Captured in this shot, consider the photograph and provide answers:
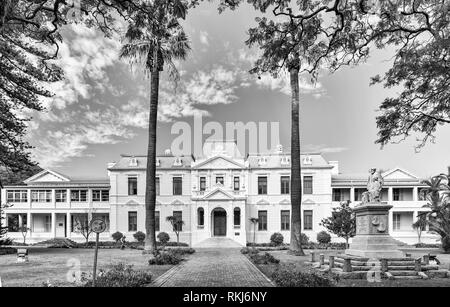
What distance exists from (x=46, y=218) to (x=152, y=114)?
96.0 feet

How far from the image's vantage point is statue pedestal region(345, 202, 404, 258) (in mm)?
16438

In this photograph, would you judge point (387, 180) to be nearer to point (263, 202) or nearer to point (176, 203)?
point (263, 202)

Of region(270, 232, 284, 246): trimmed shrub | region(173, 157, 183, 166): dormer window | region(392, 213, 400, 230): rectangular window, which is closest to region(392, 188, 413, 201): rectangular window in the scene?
region(392, 213, 400, 230): rectangular window

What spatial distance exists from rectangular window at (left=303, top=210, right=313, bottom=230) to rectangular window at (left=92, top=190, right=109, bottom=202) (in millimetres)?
19879

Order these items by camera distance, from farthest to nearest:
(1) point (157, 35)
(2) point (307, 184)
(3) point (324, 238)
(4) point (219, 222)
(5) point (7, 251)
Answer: (2) point (307, 184)
(4) point (219, 222)
(3) point (324, 238)
(5) point (7, 251)
(1) point (157, 35)

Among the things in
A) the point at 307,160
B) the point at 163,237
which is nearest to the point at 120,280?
the point at 163,237

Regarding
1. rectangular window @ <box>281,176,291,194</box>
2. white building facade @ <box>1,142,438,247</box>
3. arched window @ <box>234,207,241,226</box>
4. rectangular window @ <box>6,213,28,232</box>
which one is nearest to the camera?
rectangular window @ <box>6,213,28,232</box>

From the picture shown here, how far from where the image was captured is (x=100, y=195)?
45.3 meters

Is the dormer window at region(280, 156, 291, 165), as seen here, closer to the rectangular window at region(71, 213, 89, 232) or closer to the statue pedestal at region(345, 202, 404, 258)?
the rectangular window at region(71, 213, 89, 232)

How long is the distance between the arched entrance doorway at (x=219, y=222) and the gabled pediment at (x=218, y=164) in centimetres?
426

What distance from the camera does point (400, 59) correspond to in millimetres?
9336

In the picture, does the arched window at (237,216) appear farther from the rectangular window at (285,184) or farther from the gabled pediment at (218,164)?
the rectangular window at (285,184)

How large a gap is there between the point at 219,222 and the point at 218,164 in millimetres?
5738

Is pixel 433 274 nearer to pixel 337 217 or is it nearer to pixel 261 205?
pixel 337 217
